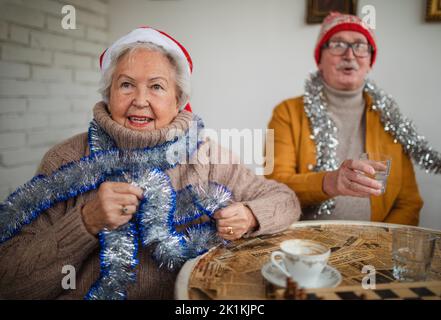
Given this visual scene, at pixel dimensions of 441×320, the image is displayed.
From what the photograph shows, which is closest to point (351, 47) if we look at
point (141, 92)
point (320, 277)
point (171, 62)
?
point (171, 62)

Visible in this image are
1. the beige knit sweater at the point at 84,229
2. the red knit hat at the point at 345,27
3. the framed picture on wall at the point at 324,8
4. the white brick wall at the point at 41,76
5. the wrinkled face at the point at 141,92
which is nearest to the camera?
the beige knit sweater at the point at 84,229

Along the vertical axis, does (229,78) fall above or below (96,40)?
below

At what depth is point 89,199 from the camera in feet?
3.29

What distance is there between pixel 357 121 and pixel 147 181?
109cm

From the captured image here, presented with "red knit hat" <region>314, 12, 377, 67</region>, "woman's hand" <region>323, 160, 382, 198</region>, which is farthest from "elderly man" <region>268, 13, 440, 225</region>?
"woman's hand" <region>323, 160, 382, 198</region>

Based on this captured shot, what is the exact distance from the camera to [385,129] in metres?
1.59

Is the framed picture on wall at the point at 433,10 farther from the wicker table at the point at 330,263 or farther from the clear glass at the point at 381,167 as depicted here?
the wicker table at the point at 330,263

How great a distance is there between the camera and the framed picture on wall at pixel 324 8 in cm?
190

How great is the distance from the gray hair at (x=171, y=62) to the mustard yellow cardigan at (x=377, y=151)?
0.56 m

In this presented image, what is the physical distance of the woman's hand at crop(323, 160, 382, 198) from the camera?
1097 millimetres

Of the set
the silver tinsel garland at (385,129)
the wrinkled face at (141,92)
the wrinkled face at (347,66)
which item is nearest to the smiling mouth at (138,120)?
the wrinkled face at (141,92)

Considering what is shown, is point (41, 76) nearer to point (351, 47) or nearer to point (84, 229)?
point (84, 229)
